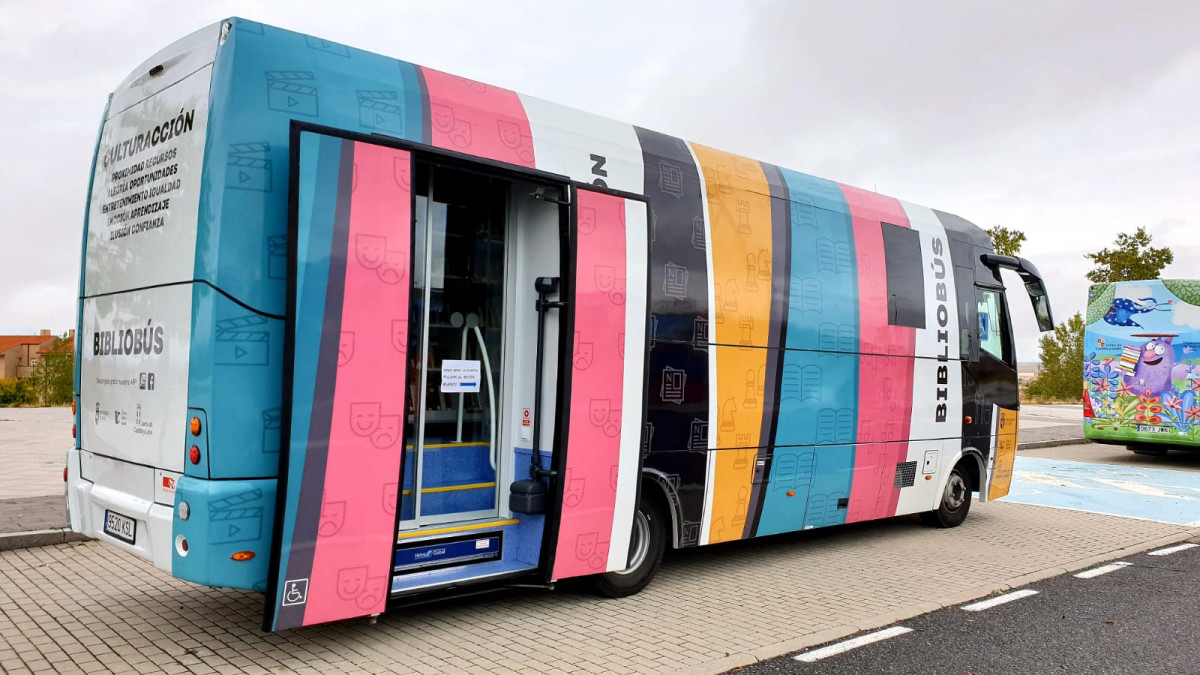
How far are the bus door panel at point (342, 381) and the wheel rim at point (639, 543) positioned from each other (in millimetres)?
2085

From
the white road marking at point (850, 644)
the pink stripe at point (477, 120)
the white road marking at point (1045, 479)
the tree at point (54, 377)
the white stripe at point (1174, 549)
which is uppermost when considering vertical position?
the pink stripe at point (477, 120)

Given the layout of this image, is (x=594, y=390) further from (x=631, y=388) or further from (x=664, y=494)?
(x=664, y=494)

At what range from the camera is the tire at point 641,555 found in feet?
21.0

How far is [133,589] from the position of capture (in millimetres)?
6359

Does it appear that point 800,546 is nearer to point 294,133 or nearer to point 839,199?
point 839,199

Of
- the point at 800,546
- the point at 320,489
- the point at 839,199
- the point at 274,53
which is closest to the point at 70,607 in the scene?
the point at 320,489

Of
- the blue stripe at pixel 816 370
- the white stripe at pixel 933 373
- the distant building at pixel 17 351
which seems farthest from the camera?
the distant building at pixel 17 351

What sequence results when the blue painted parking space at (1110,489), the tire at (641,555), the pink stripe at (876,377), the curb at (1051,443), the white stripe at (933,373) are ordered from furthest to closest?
the curb at (1051,443)
the blue painted parking space at (1110,489)
the white stripe at (933,373)
the pink stripe at (876,377)
the tire at (641,555)

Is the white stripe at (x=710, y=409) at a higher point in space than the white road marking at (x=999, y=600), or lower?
higher

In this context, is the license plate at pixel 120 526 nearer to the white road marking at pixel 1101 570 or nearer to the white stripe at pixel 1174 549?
the white road marking at pixel 1101 570

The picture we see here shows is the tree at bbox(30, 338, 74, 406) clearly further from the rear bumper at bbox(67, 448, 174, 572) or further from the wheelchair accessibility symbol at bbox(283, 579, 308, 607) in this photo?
the wheelchair accessibility symbol at bbox(283, 579, 308, 607)

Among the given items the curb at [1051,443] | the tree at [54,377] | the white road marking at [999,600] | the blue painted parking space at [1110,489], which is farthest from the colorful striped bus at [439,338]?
the tree at [54,377]

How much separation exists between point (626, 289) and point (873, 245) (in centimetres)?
337

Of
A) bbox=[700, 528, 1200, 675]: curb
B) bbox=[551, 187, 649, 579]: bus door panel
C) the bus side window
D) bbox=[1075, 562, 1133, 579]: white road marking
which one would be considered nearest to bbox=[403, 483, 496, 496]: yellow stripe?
bbox=[551, 187, 649, 579]: bus door panel
